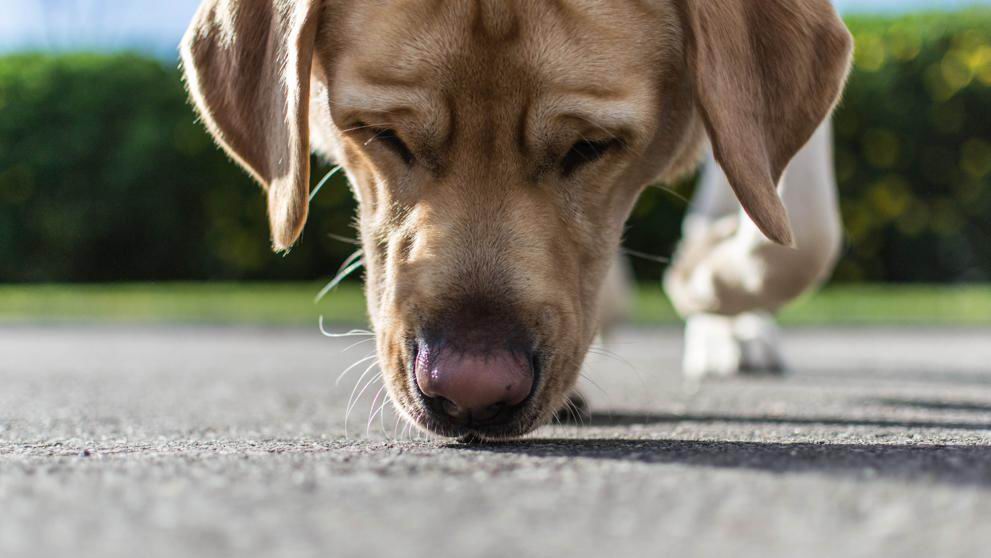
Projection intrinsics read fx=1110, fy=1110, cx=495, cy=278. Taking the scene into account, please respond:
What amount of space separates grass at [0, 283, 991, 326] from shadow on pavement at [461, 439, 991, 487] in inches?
360

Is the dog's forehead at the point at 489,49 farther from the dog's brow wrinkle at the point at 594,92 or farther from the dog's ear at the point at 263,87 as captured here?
the dog's ear at the point at 263,87

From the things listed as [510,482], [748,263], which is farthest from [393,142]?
[748,263]

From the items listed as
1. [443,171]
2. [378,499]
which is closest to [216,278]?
[443,171]

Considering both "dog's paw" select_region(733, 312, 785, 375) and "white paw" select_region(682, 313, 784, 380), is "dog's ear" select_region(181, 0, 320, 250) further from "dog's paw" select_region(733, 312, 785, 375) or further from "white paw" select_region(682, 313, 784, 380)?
"dog's paw" select_region(733, 312, 785, 375)

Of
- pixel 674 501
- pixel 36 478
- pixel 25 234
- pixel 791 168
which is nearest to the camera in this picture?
pixel 674 501

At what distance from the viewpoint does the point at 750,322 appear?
5859 millimetres

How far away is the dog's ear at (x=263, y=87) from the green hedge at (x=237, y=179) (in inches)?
407

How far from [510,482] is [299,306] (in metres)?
11.5

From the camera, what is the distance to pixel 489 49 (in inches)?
117

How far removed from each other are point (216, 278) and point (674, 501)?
15.5m

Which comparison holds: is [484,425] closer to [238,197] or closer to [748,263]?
[748,263]

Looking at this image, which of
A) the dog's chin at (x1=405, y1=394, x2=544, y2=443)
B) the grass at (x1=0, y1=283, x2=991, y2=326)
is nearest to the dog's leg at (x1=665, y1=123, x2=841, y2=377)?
the dog's chin at (x1=405, y1=394, x2=544, y2=443)

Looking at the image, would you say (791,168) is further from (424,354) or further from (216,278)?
(216,278)

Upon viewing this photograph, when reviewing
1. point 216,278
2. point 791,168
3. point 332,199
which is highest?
point 791,168
